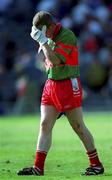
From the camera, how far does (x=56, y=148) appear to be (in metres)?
16.5

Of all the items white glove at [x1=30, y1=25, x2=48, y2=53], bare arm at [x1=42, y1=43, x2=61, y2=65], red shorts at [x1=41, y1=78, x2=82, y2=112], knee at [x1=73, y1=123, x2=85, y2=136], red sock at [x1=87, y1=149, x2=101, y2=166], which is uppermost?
white glove at [x1=30, y1=25, x2=48, y2=53]

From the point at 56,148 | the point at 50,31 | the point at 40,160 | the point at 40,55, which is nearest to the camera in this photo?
the point at 50,31

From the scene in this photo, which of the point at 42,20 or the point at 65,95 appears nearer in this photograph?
the point at 42,20

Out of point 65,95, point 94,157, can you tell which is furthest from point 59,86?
point 94,157

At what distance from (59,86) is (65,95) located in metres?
0.16

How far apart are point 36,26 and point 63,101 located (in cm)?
111

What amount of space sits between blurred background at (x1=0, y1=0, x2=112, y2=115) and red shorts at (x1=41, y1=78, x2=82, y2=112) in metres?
16.9

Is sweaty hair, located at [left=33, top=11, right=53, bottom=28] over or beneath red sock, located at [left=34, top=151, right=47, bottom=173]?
over

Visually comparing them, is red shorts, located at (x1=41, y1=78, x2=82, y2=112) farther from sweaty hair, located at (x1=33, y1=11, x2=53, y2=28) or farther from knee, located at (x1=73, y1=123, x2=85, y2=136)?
sweaty hair, located at (x1=33, y1=11, x2=53, y2=28)

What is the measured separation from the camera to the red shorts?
11609 millimetres

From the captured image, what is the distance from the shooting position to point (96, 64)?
29984 millimetres

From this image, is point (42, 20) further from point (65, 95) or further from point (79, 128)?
point (79, 128)

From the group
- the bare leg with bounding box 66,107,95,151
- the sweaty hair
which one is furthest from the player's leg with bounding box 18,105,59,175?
the sweaty hair

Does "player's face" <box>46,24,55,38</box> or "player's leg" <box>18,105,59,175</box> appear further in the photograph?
"player's leg" <box>18,105,59,175</box>
